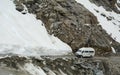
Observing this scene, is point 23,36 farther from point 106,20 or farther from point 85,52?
point 106,20

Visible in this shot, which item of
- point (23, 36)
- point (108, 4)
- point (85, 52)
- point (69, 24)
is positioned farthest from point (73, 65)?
point (108, 4)

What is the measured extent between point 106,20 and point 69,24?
14.0m

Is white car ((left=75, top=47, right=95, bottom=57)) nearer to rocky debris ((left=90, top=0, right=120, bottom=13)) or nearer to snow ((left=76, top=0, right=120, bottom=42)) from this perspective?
snow ((left=76, top=0, right=120, bottom=42))

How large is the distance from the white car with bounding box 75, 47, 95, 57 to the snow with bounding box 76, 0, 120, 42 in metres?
11.4

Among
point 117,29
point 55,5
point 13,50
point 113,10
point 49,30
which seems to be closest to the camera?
point 13,50

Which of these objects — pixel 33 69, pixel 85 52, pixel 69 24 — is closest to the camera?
pixel 33 69

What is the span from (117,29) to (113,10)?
401 inches

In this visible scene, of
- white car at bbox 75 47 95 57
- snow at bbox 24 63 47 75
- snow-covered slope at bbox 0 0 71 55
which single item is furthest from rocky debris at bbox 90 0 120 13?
snow at bbox 24 63 47 75

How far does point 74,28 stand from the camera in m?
45.8

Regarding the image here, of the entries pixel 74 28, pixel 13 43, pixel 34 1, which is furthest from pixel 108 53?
pixel 13 43

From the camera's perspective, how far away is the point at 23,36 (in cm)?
3962

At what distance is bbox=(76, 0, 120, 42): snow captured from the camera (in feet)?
180

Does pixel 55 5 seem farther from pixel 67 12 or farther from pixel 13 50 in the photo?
pixel 13 50

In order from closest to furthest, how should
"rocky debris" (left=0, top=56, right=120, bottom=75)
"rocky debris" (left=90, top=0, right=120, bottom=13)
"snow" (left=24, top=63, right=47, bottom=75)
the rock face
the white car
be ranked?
"snow" (left=24, top=63, right=47, bottom=75)
"rocky debris" (left=0, top=56, right=120, bottom=75)
the white car
the rock face
"rocky debris" (left=90, top=0, right=120, bottom=13)
